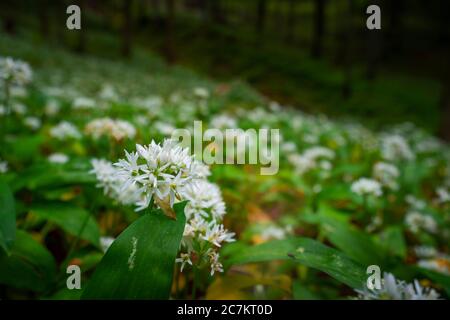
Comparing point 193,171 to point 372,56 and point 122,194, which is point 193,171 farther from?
point 372,56

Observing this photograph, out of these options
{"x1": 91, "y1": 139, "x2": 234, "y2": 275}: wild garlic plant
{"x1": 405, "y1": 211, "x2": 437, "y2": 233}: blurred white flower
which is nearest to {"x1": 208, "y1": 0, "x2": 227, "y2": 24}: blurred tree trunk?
{"x1": 405, "y1": 211, "x2": 437, "y2": 233}: blurred white flower

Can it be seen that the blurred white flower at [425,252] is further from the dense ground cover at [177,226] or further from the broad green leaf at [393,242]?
the broad green leaf at [393,242]

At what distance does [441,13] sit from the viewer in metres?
19.9

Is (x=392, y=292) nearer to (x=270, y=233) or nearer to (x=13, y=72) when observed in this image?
(x=270, y=233)

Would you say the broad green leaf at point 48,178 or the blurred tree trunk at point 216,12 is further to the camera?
the blurred tree trunk at point 216,12

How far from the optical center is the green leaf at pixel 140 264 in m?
0.78

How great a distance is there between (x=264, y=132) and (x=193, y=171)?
11.7ft

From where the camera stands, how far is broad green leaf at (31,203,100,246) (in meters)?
1.38

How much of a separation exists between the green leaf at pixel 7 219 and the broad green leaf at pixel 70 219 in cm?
29

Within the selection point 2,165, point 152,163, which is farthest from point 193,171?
point 2,165

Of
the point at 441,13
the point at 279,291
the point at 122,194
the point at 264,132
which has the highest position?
the point at 441,13

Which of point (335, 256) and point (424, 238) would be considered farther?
point (424, 238)

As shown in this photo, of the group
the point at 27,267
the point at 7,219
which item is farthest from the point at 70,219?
the point at 7,219

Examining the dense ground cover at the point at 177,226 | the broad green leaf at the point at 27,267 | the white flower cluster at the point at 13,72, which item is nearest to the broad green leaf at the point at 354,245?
the dense ground cover at the point at 177,226
